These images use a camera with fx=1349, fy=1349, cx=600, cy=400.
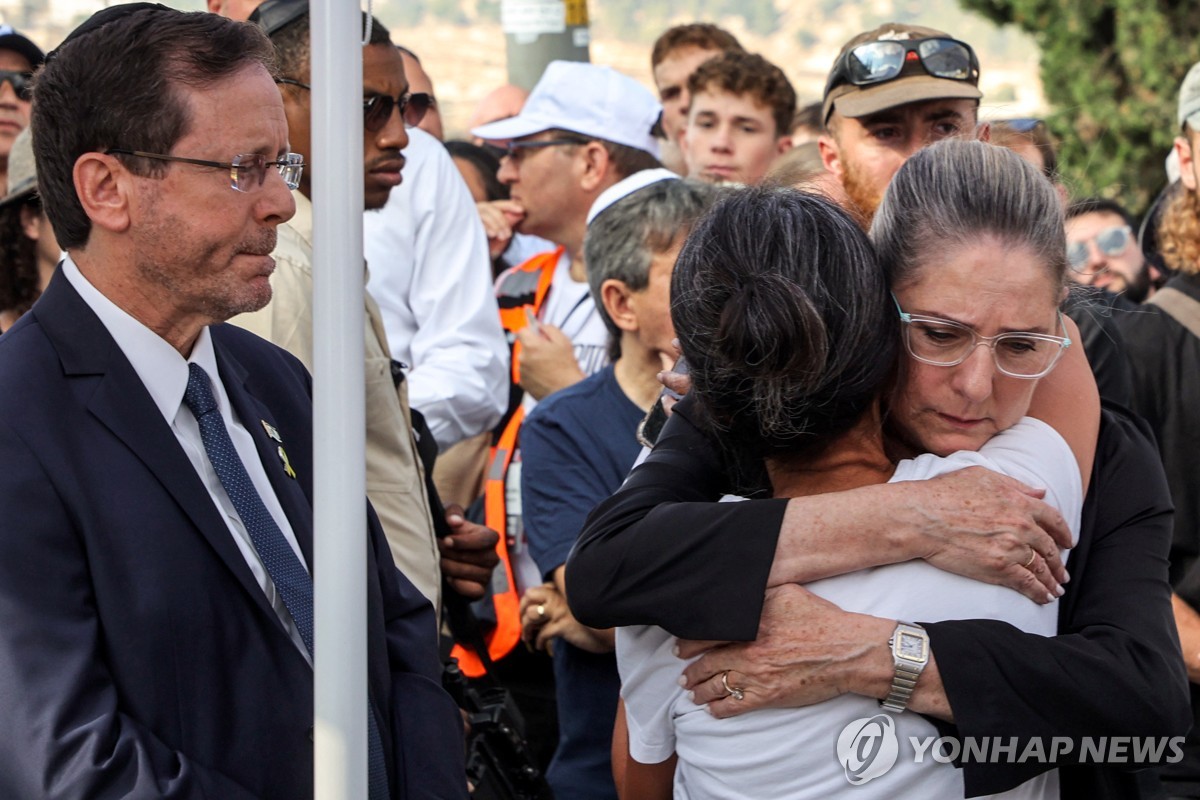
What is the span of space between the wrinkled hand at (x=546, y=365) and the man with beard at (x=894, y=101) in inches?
45.5

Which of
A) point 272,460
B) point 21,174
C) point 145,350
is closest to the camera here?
point 145,350

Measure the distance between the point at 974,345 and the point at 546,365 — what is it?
2.52 m

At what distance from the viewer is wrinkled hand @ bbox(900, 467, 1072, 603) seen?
5.80 feet

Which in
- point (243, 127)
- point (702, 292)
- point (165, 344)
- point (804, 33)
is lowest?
point (804, 33)

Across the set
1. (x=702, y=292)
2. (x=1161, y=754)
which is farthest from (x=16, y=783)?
(x=1161, y=754)

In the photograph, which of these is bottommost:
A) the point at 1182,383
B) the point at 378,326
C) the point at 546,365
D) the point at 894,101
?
the point at 546,365

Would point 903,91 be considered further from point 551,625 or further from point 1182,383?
point 551,625

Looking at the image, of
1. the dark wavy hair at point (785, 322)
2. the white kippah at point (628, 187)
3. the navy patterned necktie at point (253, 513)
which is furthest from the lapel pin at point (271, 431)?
the white kippah at point (628, 187)

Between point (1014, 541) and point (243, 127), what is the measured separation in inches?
51.7

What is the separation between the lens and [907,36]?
11.8 feet

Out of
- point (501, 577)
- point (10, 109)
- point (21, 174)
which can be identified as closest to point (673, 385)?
point (501, 577)

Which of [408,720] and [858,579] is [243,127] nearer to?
[408,720]

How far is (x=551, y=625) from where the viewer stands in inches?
128

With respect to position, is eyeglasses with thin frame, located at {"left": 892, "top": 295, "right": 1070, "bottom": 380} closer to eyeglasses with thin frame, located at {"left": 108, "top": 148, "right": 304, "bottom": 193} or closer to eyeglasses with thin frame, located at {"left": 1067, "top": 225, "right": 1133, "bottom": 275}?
eyeglasses with thin frame, located at {"left": 108, "top": 148, "right": 304, "bottom": 193}
